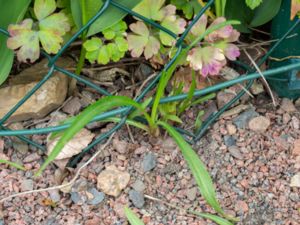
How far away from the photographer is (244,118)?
1.63 m

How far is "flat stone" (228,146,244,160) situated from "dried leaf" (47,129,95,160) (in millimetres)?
320

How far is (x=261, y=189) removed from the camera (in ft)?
5.02

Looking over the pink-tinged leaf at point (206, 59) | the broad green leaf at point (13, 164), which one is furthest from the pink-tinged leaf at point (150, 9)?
the broad green leaf at point (13, 164)

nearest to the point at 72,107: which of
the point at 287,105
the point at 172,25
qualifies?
the point at 172,25

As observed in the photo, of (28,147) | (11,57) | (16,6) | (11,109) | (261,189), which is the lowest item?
(261,189)

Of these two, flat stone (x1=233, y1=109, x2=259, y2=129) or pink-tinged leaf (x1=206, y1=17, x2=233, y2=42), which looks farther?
flat stone (x1=233, y1=109, x2=259, y2=129)

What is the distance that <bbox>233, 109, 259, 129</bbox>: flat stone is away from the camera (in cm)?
162

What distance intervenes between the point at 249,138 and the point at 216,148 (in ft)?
0.28

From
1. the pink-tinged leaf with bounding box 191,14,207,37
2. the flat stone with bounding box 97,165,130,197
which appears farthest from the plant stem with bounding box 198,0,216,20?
the flat stone with bounding box 97,165,130,197

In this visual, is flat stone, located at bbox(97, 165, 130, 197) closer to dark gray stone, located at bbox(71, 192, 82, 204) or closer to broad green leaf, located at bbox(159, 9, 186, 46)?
dark gray stone, located at bbox(71, 192, 82, 204)

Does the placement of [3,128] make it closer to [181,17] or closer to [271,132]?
[181,17]

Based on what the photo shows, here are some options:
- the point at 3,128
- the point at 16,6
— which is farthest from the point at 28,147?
the point at 16,6

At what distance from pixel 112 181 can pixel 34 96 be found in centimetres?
28

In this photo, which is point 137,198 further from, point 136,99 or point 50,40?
point 50,40
